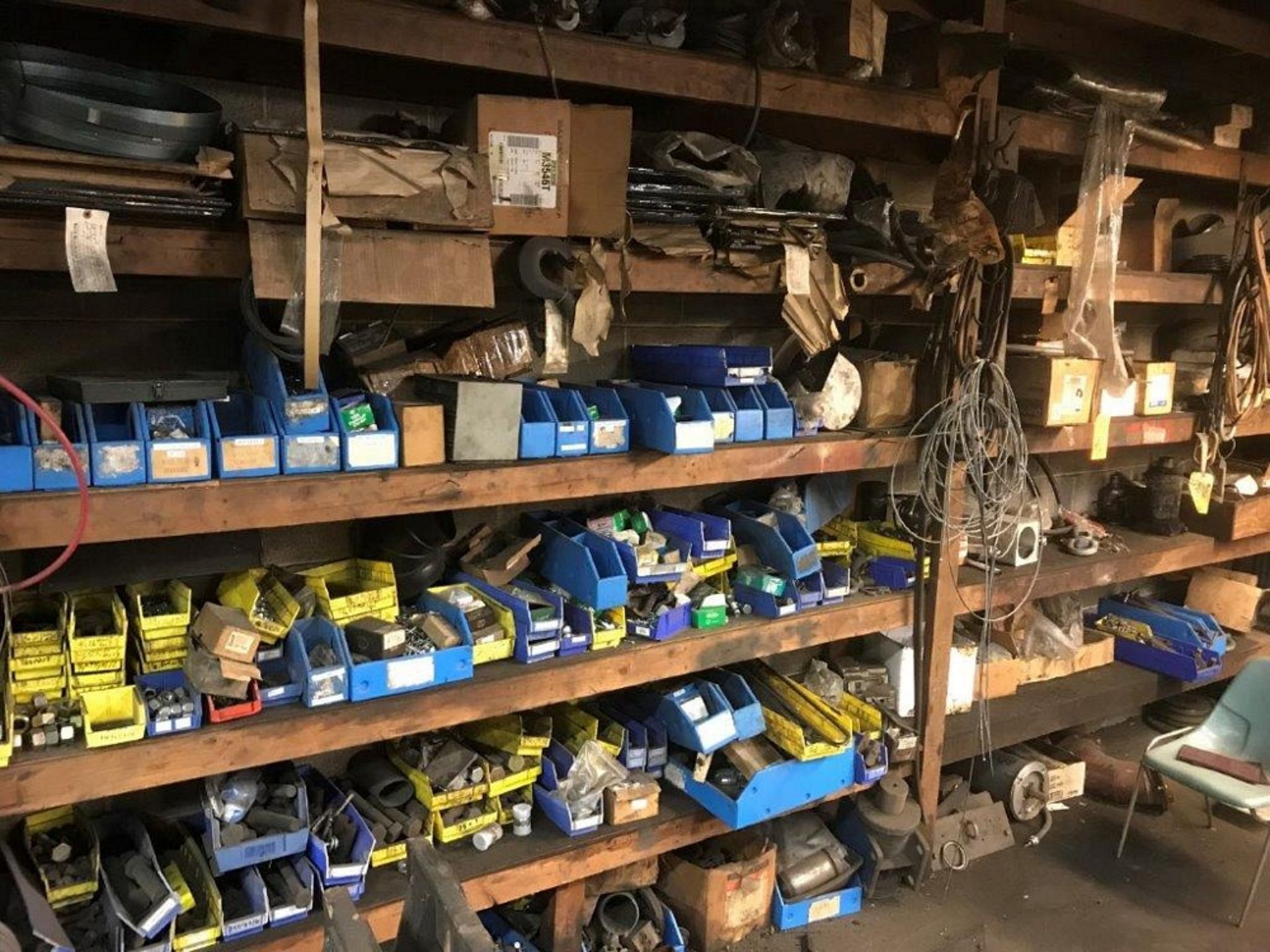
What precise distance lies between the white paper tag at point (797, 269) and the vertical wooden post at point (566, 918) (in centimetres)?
145

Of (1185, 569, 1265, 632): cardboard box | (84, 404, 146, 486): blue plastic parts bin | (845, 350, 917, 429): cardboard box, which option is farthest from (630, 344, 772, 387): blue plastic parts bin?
(1185, 569, 1265, 632): cardboard box

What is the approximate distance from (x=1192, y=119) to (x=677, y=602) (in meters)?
2.17

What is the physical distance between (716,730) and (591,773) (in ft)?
1.01

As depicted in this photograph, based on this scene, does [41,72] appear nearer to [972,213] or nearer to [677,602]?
[677,602]

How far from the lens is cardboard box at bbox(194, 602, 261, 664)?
1.62 meters

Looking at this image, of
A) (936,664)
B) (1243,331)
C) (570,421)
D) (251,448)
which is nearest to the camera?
(251,448)

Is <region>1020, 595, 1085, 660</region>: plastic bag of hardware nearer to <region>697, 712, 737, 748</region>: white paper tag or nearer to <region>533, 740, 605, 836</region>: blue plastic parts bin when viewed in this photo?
<region>697, 712, 737, 748</region>: white paper tag

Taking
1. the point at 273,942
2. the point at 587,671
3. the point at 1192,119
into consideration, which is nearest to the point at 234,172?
the point at 587,671

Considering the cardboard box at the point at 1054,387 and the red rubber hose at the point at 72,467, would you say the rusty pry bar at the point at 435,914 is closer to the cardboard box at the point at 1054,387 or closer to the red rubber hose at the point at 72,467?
the red rubber hose at the point at 72,467

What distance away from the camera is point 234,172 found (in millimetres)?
1531

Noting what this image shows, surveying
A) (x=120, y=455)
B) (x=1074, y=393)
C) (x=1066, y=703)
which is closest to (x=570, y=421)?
(x=120, y=455)

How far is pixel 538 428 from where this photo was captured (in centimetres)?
184

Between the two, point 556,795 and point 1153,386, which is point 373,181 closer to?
point 556,795

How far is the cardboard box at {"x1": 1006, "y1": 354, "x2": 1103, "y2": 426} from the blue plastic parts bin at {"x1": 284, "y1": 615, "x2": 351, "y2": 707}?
1812 mm
